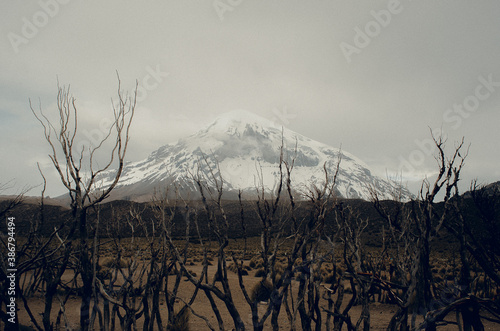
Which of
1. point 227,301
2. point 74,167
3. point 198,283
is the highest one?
point 74,167

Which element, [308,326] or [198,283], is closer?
[198,283]

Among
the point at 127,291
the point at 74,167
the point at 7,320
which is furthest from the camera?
the point at 127,291

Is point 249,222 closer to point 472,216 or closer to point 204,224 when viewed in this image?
point 204,224

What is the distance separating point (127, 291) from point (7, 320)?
186cm

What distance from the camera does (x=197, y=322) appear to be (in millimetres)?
10297

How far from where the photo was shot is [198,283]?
3.25 m

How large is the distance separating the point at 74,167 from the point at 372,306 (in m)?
14.1

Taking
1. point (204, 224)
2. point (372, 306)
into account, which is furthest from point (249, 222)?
point (372, 306)

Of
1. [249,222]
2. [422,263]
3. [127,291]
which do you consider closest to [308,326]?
[422,263]

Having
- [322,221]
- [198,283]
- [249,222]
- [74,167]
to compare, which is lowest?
[249,222]

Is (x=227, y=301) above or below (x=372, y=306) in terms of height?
above

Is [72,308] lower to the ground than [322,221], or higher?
lower

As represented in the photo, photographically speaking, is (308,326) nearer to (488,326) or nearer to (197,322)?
(197,322)

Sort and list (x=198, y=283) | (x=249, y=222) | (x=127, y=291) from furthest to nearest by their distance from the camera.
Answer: (x=249, y=222), (x=127, y=291), (x=198, y=283)
